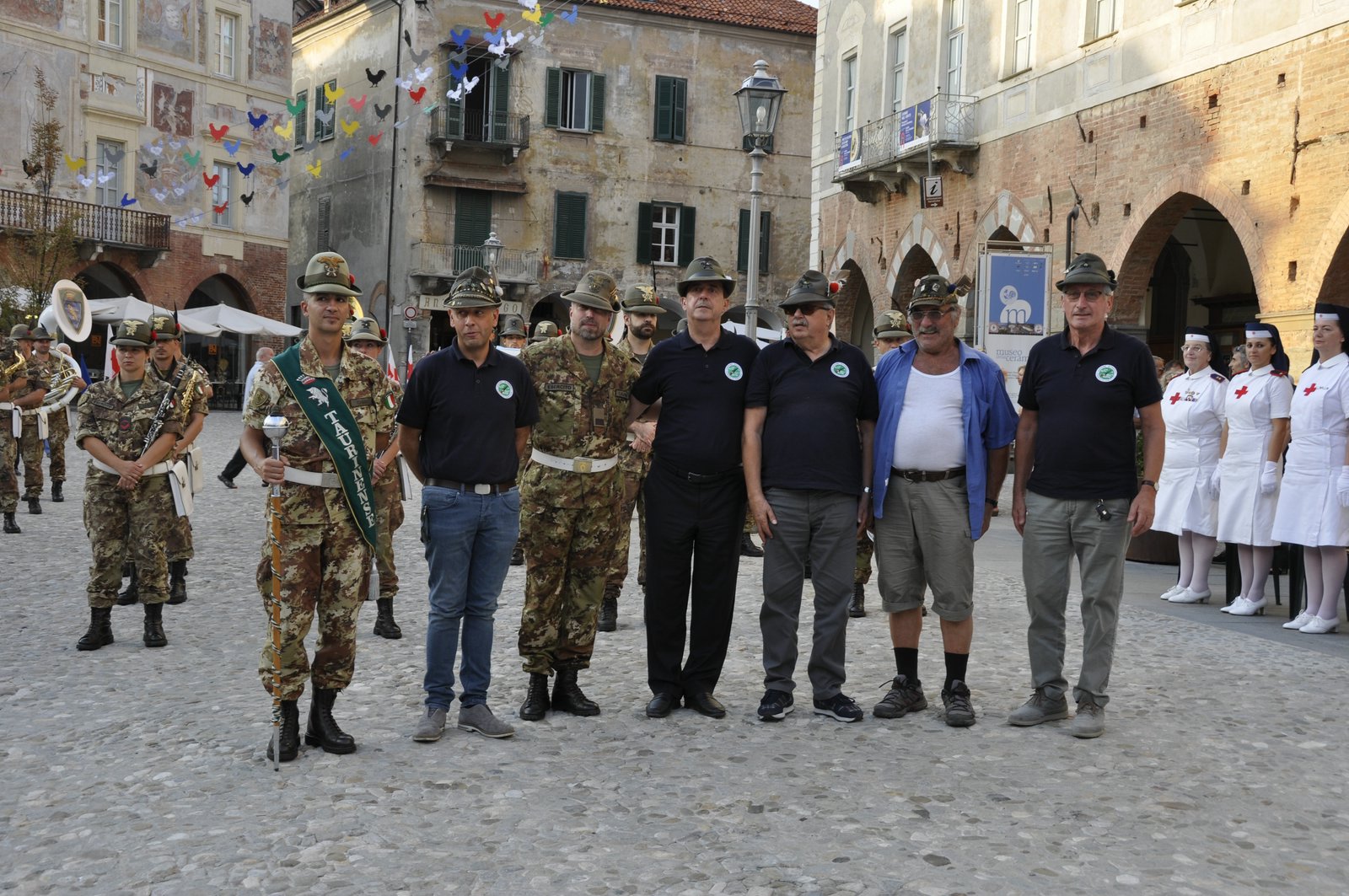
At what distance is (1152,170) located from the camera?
1847 cm

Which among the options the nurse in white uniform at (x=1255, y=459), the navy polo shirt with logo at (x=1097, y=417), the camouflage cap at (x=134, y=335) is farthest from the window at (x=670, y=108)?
the navy polo shirt with logo at (x=1097, y=417)

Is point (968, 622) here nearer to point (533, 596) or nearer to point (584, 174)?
point (533, 596)

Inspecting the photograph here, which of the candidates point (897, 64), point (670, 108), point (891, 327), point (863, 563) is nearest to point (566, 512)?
point (863, 563)

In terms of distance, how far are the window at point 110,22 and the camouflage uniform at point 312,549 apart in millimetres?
33936

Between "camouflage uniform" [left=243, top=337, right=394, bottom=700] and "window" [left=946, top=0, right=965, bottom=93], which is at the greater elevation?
"window" [left=946, top=0, right=965, bottom=93]

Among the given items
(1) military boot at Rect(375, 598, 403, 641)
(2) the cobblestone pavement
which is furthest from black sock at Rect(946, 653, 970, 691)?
(1) military boot at Rect(375, 598, 403, 641)

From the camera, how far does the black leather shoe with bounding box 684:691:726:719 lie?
22.2ft

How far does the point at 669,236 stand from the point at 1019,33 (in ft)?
68.6

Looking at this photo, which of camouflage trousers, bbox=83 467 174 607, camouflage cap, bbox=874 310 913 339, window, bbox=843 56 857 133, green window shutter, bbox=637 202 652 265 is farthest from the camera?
green window shutter, bbox=637 202 652 265

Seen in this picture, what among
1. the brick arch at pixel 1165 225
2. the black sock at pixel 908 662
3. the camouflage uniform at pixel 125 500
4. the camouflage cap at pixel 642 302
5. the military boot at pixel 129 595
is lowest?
the military boot at pixel 129 595

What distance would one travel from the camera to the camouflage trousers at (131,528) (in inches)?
330

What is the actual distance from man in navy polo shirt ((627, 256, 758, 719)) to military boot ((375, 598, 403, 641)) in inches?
94.1

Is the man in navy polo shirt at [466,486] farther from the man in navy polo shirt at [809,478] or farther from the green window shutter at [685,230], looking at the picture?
the green window shutter at [685,230]

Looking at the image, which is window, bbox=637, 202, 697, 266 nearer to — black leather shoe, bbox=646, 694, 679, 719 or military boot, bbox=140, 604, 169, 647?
military boot, bbox=140, 604, 169, 647
